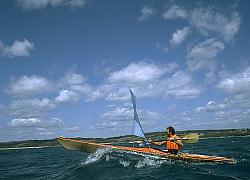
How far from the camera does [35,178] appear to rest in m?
19.5

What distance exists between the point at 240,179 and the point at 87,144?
12.6 m

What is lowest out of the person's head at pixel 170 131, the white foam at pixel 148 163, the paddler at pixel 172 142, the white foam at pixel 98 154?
the white foam at pixel 148 163

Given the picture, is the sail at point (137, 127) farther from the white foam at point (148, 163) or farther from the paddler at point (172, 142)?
the paddler at point (172, 142)

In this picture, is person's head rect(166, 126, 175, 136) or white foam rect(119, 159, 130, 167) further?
person's head rect(166, 126, 175, 136)

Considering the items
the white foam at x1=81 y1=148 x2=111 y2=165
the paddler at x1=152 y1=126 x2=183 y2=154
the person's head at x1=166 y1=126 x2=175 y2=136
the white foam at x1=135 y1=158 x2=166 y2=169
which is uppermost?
the person's head at x1=166 y1=126 x2=175 y2=136

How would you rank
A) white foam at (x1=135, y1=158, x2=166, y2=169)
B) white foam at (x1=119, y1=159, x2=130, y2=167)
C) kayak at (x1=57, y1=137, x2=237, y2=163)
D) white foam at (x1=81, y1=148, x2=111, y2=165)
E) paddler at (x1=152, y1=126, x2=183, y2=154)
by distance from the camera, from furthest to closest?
white foam at (x1=81, y1=148, x2=111, y2=165)
paddler at (x1=152, y1=126, x2=183, y2=154)
kayak at (x1=57, y1=137, x2=237, y2=163)
white foam at (x1=119, y1=159, x2=130, y2=167)
white foam at (x1=135, y1=158, x2=166, y2=169)

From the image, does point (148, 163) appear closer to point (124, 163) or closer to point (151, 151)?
point (151, 151)

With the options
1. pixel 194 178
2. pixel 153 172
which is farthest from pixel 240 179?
pixel 153 172

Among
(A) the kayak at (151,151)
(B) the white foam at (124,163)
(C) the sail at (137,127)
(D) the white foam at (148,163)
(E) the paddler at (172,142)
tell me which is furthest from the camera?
(C) the sail at (137,127)

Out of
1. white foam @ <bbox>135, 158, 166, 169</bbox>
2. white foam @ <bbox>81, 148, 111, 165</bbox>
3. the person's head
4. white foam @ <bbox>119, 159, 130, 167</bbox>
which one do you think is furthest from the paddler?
white foam @ <bbox>81, 148, 111, 165</bbox>

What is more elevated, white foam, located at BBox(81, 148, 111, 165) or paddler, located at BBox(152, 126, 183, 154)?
paddler, located at BBox(152, 126, 183, 154)

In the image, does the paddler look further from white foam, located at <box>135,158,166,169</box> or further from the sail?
the sail

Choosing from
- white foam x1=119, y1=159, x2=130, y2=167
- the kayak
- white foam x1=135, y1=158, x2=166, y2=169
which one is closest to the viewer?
white foam x1=135, y1=158, x2=166, y2=169

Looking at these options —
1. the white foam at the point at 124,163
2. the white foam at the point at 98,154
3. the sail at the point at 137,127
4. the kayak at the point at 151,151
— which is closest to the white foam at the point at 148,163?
the kayak at the point at 151,151
